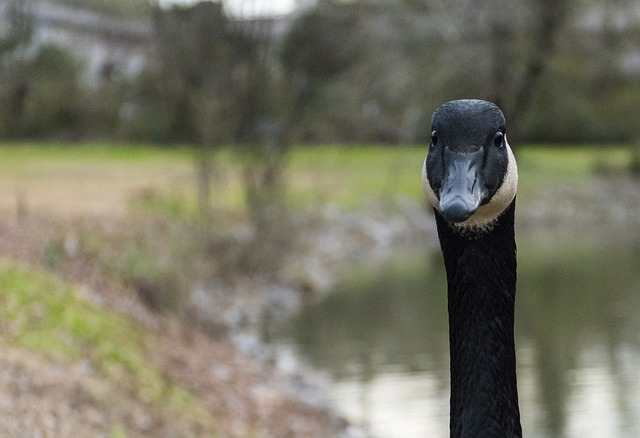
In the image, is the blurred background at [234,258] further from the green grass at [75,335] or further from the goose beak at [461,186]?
the goose beak at [461,186]

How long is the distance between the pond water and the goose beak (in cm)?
517

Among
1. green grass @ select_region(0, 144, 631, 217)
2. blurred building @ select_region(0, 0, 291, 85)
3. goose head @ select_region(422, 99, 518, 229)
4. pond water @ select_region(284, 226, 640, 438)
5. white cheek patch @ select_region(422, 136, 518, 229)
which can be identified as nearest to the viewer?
goose head @ select_region(422, 99, 518, 229)

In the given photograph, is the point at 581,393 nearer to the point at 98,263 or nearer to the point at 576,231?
the point at 98,263

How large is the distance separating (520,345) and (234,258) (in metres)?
4.33

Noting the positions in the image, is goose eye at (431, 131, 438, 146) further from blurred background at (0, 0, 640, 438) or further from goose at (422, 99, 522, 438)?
blurred background at (0, 0, 640, 438)

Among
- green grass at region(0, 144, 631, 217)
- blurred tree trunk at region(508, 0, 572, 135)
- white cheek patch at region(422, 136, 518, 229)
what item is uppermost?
blurred tree trunk at region(508, 0, 572, 135)

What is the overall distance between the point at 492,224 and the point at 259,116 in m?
10.3

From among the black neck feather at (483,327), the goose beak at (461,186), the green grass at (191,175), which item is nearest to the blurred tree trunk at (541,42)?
the green grass at (191,175)

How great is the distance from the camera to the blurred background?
7.83 metres

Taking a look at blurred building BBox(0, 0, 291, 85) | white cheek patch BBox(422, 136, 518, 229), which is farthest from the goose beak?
blurred building BBox(0, 0, 291, 85)

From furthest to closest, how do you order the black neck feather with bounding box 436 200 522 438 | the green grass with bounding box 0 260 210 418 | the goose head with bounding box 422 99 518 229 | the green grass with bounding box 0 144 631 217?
the green grass with bounding box 0 144 631 217 → the green grass with bounding box 0 260 210 418 → the black neck feather with bounding box 436 200 522 438 → the goose head with bounding box 422 99 518 229

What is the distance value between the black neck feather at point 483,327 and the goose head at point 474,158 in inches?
4.1

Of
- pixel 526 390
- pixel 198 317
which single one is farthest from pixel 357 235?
pixel 526 390

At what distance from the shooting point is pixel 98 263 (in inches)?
422
